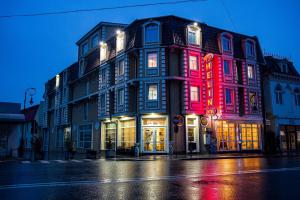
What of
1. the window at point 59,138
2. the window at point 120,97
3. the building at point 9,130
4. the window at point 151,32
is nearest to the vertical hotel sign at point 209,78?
the window at point 151,32

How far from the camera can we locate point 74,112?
44750 millimetres

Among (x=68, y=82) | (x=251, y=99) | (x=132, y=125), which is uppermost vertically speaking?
(x=68, y=82)

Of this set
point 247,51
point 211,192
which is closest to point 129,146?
point 247,51

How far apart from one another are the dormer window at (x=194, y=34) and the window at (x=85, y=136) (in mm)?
17512

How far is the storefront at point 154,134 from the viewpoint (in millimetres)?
27906

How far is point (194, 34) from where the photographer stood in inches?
1188

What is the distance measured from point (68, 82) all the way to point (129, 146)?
64.9 ft

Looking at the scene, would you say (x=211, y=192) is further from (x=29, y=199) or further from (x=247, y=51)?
(x=247, y=51)

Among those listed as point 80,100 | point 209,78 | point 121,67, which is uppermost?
point 121,67

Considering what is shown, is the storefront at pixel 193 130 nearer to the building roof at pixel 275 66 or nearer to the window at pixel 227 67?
the window at pixel 227 67

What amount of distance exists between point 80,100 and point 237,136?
21.9 m

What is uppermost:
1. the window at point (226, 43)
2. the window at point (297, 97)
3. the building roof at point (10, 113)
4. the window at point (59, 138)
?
the window at point (226, 43)

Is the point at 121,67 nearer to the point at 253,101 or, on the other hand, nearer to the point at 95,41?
the point at 95,41

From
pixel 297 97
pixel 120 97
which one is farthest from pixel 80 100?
pixel 297 97
